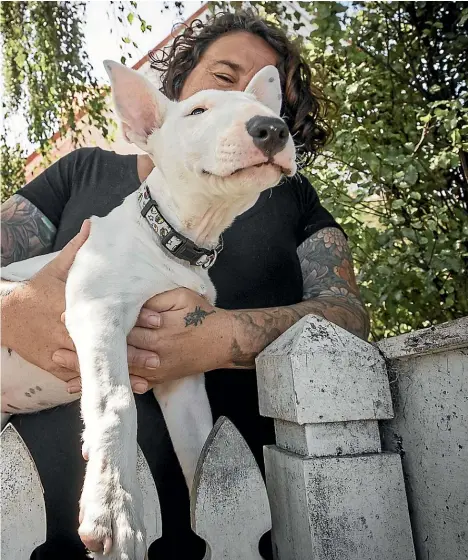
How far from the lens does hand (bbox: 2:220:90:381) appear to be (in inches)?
65.1

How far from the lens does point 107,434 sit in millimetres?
1167

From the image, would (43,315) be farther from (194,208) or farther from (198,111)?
(198,111)

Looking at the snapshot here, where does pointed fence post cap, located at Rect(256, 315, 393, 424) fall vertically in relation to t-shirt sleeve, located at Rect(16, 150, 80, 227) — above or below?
below

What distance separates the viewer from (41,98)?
4.20 metres

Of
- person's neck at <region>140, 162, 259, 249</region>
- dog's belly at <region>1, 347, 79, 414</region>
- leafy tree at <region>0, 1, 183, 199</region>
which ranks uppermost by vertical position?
leafy tree at <region>0, 1, 183, 199</region>

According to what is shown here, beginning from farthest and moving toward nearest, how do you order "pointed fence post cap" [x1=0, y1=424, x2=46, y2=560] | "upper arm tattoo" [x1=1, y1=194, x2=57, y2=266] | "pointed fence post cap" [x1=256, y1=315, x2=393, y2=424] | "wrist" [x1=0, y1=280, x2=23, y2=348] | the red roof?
the red roof, "upper arm tattoo" [x1=1, y1=194, x2=57, y2=266], "wrist" [x1=0, y1=280, x2=23, y2=348], "pointed fence post cap" [x1=0, y1=424, x2=46, y2=560], "pointed fence post cap" [x1=256, y1=315, x2=393, y2=424]

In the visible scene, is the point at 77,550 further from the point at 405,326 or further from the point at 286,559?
the point at 405,326

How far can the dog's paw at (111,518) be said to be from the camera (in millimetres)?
1037

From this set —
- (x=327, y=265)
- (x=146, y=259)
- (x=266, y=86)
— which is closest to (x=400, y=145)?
(x=327, y=265)

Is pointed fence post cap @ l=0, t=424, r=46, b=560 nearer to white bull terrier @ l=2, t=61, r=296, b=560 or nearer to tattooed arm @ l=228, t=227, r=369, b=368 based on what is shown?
white bull terrier @ l=2, t=61, r=296, b=560

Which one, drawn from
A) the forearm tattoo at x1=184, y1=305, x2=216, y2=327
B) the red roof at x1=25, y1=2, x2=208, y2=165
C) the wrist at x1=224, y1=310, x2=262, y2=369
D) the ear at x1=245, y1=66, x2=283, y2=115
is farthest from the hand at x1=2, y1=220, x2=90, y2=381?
the red roof at x1=25, y1=2, x2=208, y2=165

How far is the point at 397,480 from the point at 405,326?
261 centimetres

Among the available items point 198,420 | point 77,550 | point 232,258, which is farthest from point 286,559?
point 232,258

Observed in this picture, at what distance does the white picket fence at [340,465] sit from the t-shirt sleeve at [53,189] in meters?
1.14
